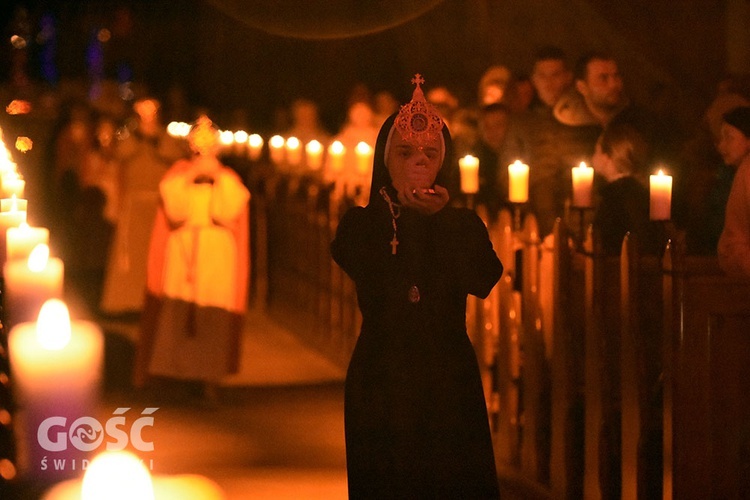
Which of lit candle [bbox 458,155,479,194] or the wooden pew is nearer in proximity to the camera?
the wooden pew

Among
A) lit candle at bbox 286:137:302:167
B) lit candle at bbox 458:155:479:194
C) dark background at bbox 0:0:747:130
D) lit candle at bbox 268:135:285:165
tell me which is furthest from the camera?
lit candle at bbox 268:135:285:165

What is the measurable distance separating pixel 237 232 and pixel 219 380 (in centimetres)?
102

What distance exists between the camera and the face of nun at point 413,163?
17.4 ft

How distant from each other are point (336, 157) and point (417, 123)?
7.43 metres

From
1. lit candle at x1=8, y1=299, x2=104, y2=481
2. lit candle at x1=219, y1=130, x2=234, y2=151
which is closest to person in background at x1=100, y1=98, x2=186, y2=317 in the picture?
lit candle at x1=219, y1=130, x2=234, y2=151

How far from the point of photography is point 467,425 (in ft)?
17.7

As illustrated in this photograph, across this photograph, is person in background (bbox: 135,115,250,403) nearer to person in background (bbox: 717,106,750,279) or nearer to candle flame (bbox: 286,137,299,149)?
candle flame (bbox: 286,137,299,149)

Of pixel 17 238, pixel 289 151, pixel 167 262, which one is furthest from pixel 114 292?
pixel 17 238

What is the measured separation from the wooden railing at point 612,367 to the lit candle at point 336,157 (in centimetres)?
404

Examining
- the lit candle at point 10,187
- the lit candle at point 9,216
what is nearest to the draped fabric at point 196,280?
the lit candle at point 10,187

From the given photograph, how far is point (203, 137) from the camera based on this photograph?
10.4 metres

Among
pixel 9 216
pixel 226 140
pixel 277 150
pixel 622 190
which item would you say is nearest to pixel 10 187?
pixel 9 216

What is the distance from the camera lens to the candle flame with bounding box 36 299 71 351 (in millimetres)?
4750

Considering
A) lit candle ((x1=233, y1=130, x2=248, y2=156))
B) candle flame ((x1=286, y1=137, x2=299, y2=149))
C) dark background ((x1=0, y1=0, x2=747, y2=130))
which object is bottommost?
candle flame ((x1=286, y1=137, x2=299, y2=149))
